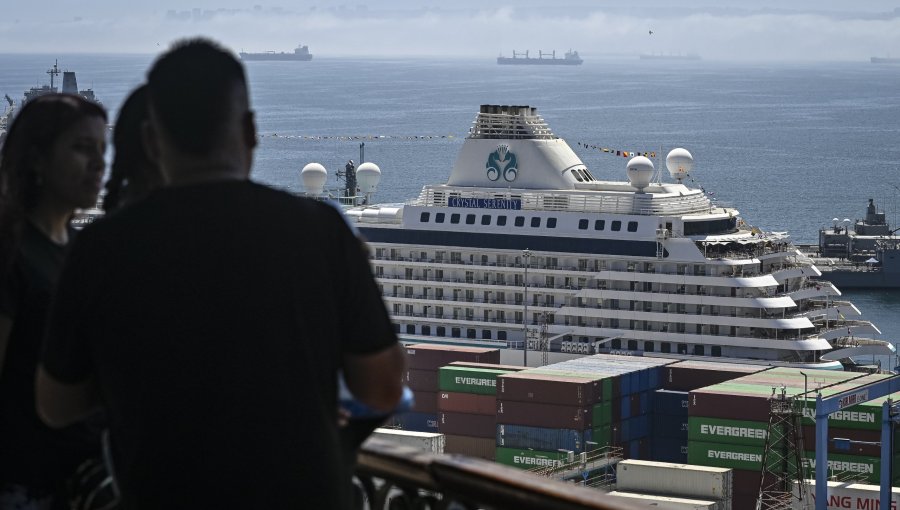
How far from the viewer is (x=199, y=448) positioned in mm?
3232

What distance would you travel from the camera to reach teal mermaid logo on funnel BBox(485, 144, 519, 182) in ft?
121

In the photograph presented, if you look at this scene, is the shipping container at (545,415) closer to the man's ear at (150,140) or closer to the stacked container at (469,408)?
the stacked container at (469,408)

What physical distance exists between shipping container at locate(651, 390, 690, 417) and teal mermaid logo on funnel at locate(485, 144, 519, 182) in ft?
28.8

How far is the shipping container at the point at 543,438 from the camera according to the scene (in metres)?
27.3

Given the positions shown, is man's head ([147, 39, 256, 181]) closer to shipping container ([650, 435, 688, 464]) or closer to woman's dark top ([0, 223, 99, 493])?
woman's dark top ([0, 223, 99, 493])

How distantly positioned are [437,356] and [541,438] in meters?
4.64

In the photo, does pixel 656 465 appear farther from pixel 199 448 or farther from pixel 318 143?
pixel 318 143

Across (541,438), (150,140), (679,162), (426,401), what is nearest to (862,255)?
(679,162)

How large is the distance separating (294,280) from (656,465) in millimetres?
21301

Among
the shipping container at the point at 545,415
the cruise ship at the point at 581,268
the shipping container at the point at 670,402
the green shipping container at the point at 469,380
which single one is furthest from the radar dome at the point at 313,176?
the shipping container at the point at 545,415

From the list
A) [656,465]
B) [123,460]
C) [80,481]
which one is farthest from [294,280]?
[656,465]

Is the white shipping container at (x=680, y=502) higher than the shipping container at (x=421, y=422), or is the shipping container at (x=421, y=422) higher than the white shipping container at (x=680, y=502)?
the white shipping container at (x=680, y=502)

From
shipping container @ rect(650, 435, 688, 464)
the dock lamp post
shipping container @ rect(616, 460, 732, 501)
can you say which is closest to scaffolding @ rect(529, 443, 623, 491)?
shipping container @ rect(650, 435, 688, 464)

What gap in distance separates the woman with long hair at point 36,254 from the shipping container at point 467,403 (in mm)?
24618
